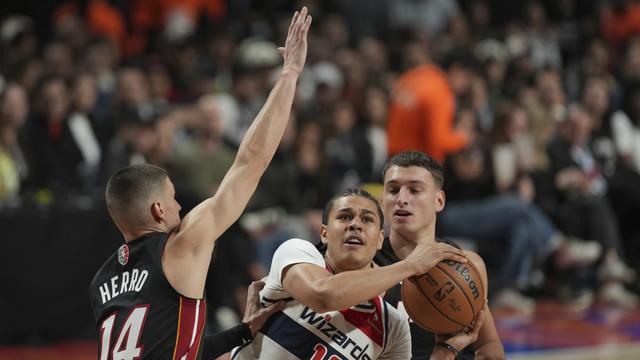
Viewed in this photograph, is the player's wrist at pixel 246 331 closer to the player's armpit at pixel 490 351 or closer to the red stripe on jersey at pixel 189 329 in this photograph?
the red stripe on jersey at pixel 189 329

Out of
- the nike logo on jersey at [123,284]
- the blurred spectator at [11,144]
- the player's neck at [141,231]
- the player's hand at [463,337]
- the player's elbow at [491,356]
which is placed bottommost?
the player's hand at [463,337]

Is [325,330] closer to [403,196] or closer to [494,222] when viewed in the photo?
[403,196]

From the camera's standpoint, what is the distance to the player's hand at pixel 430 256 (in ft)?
14.6

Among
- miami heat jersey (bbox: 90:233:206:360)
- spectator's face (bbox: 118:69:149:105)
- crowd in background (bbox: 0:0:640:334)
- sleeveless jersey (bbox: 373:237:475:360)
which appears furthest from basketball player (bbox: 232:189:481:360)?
spectator's face (bbox: 118:69:149:105)

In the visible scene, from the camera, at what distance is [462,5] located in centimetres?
1894

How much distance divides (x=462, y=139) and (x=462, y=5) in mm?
8224

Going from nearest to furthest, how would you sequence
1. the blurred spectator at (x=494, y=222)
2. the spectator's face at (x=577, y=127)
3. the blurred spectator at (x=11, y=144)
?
1. the blurred spectator at (x=11, y=144)
2. the blurred spectator at (x=494, y=222)
3. the spectator's face at (x=577, y=127)

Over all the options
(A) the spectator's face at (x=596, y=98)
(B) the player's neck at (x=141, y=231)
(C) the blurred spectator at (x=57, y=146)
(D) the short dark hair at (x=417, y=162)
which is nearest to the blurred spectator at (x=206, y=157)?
(C) the blurred spectator at (x=57, y=146)

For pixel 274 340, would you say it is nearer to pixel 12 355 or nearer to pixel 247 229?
pixel 12 355

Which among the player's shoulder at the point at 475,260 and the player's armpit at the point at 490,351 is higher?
the player's shoulder at the point at 475,260

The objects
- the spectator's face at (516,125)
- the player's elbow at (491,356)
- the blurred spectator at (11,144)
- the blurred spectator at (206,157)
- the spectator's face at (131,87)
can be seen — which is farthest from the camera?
the spectator's face at (516,125)

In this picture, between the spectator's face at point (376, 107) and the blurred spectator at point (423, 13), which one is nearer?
the spectator's face at point (376, 107)

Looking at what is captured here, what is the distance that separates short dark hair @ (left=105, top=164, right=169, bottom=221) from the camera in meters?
4.48

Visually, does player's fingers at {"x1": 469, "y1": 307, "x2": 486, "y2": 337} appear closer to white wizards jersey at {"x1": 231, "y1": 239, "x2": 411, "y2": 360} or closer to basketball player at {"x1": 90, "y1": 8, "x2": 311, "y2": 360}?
white wizards jersey at {"x1": 231, "y1": 239, "x2": 411, "y2": 360}
